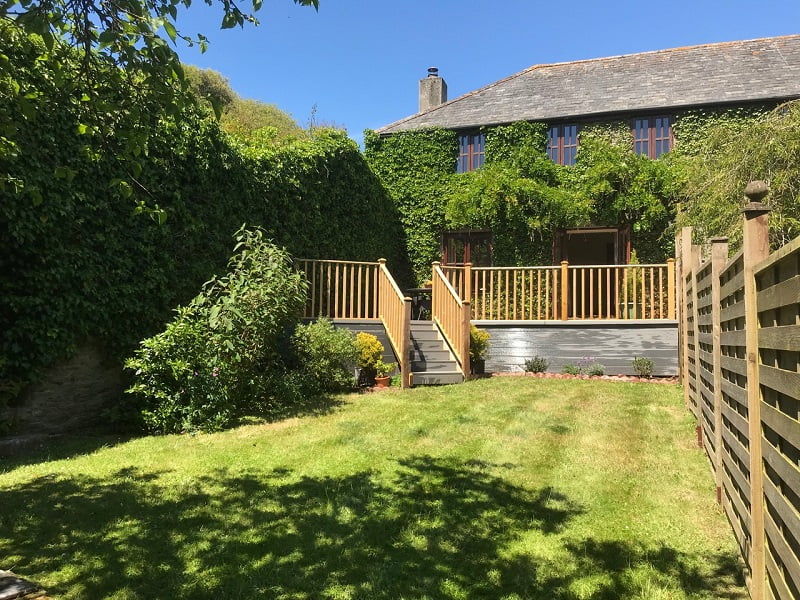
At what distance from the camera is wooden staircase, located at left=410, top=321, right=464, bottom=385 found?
27.2 feet

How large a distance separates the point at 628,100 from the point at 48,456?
14670 mm

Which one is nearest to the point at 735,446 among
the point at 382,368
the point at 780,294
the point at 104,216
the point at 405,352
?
the point at 780,294

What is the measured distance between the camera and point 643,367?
29.6 feet

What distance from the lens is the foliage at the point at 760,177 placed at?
Answer: 7.36m

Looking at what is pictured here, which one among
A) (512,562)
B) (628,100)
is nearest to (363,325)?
(512,562)

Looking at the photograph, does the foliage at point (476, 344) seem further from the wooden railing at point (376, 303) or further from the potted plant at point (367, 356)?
the potted plant at point (367, 356)

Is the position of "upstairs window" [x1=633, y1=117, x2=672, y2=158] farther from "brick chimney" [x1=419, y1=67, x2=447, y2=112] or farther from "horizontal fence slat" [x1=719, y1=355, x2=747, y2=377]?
"horizontal fence slat" [x1=719, y1=355, x2=747, y2=377]

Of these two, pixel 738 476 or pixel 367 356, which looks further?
pixel 367 356

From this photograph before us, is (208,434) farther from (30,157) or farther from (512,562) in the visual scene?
(512,562)

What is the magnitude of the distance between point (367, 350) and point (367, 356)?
0.10 m

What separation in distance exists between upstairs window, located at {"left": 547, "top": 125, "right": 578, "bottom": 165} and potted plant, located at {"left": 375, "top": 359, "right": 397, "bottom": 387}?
28.4 ft

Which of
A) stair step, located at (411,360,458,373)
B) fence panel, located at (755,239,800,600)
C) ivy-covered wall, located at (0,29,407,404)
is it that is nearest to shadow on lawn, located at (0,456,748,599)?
fence panel, located at (755,239,800,600)

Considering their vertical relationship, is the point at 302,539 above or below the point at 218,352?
below

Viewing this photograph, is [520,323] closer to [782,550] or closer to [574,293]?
[574,293]
